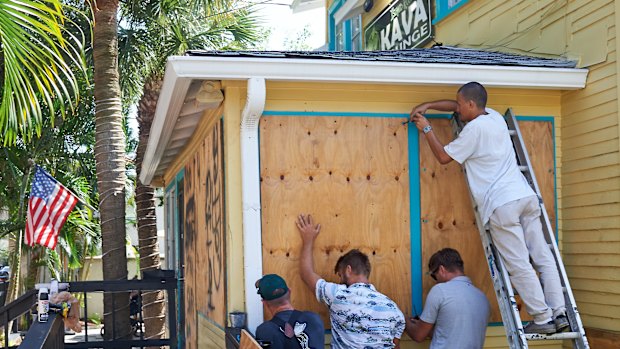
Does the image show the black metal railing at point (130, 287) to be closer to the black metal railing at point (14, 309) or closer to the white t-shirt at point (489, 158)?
the black metal railing at point (14, 309)

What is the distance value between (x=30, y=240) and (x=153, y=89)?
4.41m

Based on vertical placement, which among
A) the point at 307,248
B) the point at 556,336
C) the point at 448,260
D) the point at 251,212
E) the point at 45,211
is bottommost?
the point at 556,336

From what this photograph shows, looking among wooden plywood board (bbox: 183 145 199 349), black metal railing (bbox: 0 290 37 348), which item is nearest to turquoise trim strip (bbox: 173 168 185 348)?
wooden plywood board (bbox: 183 145 199 349)

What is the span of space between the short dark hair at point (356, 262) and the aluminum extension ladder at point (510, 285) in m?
0.96

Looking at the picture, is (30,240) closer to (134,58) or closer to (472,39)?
(134,58)

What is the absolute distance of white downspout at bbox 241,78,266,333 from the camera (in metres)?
5.88

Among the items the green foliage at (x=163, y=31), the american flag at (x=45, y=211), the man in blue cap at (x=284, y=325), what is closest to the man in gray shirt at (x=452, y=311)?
the man in blue cap at (x=284, y=325)

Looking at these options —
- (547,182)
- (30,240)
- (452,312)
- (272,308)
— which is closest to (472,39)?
(547,182)

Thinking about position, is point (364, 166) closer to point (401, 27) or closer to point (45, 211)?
point (401, 27)

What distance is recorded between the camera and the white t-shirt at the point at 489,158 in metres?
5.78

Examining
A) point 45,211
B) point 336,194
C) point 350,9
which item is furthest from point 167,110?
point 45,211

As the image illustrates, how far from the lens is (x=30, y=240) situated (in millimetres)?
13367

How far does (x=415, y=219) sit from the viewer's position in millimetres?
6320

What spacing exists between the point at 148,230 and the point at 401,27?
6.83 metres
